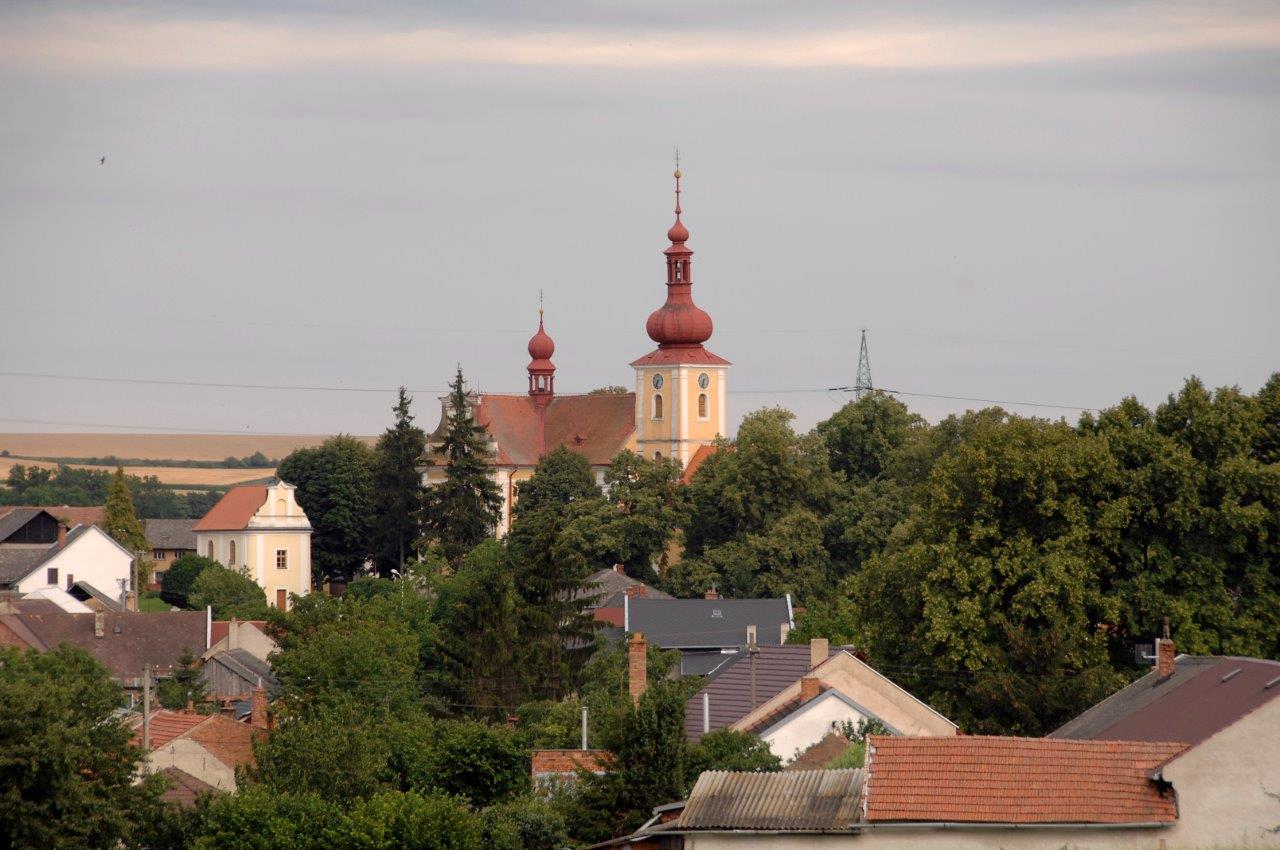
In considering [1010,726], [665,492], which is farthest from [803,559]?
[1010,726]

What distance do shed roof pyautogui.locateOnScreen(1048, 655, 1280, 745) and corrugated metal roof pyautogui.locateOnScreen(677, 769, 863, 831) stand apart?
4.58 meters

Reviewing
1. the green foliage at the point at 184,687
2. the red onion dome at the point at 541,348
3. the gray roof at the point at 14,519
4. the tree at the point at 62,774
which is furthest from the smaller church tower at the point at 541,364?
the tree at the point at 62,774

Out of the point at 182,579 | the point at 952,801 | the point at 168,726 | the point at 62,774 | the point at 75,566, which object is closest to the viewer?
the point at 952,801

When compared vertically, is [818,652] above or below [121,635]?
below

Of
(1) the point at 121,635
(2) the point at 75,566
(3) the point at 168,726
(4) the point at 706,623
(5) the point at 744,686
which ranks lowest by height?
(3) the point at 168,726

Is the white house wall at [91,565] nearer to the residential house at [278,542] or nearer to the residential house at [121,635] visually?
the residential house at [278,542]

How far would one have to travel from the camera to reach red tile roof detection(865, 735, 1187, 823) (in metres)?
28.3

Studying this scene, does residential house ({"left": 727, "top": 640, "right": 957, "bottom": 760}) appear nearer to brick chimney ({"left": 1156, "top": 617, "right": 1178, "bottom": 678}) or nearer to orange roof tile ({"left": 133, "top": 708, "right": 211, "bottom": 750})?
brick chimney ({"left": 1156, "top": 617, "right": 1178, "bottom": 678})

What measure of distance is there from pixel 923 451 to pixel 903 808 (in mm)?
64462

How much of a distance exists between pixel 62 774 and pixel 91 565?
7166 cm

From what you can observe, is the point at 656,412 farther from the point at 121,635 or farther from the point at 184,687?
the point at 184,687

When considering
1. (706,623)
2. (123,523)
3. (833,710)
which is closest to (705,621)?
(706,623)

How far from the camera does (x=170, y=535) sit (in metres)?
141

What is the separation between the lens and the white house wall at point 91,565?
4171 inches
